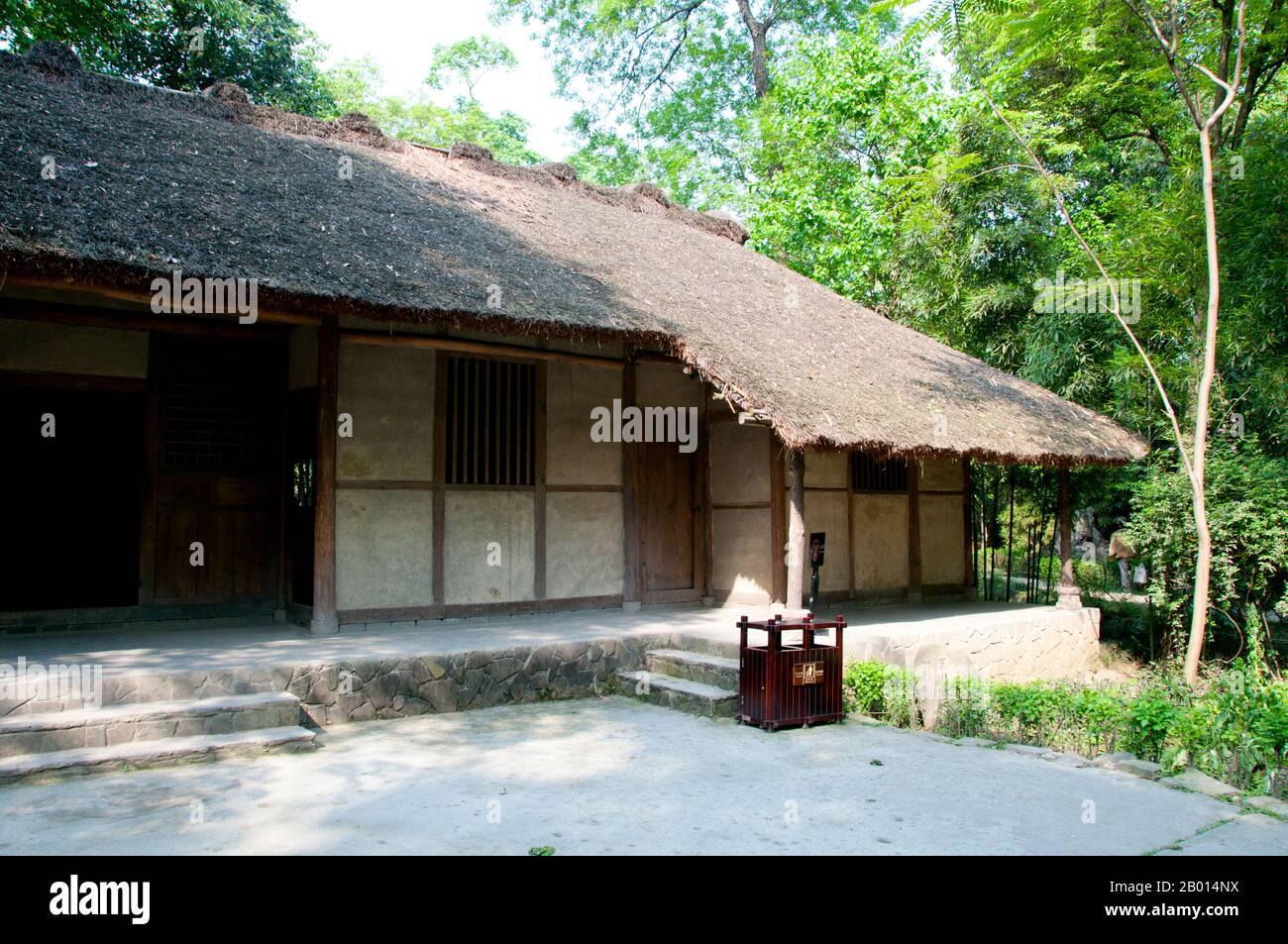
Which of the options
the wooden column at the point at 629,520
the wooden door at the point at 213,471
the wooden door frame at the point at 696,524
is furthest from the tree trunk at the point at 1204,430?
the wooden door at the point at 213,471

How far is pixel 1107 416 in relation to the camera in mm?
12539

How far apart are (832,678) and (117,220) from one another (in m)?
5.79

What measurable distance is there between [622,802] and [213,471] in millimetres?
5491

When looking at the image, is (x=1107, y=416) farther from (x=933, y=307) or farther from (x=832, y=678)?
(x=832, y=678)

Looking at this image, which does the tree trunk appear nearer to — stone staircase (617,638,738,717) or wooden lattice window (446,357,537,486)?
stone staircase (617,638,738,717)

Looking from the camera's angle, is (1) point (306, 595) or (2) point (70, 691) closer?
(2) point (70, 691)

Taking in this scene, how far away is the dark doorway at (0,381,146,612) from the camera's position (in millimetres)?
7629

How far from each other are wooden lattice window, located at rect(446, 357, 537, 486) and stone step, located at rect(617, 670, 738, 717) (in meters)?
2.40

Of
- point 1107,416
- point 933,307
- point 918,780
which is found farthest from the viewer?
point 933,307

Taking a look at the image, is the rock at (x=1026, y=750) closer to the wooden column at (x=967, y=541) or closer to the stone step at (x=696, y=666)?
the stone step at (x=696, y=666)

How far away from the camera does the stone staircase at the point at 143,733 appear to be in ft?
Answer: 16.9

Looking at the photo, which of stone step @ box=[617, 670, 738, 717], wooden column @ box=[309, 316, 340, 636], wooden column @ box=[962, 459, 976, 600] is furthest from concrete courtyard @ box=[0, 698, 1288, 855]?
wooden column @ box=[962, 459, 976, 600]

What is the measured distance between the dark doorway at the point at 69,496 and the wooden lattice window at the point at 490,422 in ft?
8.68

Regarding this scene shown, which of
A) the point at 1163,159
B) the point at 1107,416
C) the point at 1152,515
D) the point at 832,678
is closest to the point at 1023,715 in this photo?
the point at 832,678
